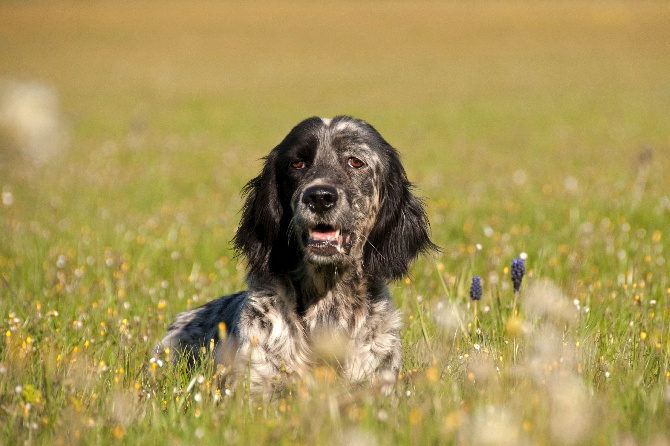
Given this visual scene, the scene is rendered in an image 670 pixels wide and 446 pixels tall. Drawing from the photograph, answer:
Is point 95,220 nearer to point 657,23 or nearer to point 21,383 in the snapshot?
point 21,383

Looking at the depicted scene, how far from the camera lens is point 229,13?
64.8 metres

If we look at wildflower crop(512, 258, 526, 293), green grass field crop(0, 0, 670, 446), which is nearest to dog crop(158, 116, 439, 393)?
green grass field crop(0, 0, 670, 446)

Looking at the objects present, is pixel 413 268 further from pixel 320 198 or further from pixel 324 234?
pixel 320 198

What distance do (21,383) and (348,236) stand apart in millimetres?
2160

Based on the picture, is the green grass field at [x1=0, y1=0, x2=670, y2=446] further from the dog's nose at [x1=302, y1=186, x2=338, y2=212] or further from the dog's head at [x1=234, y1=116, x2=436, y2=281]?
the dog's nose at [x1=302, y1=186, x2=338, y2=212]

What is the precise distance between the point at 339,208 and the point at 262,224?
2.31ft

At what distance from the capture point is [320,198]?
15.4 ft

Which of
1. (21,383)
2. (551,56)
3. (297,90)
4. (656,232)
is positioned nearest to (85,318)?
(21,383)

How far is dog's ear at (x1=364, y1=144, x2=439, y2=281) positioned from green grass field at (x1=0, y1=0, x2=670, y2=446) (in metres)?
0.28

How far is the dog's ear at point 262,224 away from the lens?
5105mm

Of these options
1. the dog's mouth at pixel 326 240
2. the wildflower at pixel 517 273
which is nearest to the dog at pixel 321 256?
the dog's mouth at pixel 326 240

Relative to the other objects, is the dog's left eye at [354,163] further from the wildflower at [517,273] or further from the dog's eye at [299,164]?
the wildflower at [517,273]

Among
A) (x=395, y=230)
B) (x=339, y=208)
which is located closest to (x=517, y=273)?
(x=395, y=230)

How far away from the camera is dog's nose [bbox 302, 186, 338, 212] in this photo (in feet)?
15.4
